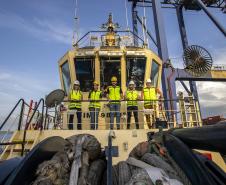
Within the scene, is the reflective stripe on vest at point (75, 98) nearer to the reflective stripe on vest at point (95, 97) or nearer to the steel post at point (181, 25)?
the reflective stripe on vest at point (95, 97)

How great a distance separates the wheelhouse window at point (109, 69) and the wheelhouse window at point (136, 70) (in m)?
0.34

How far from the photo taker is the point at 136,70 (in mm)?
8242

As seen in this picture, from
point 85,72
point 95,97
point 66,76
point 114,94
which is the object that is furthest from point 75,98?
point 66,76

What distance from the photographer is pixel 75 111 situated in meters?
6.42

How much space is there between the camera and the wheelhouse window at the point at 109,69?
320 inches

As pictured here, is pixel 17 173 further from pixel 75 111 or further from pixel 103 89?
pixel 103 89

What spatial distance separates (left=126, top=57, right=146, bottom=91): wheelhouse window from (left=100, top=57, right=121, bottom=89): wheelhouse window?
34 cm

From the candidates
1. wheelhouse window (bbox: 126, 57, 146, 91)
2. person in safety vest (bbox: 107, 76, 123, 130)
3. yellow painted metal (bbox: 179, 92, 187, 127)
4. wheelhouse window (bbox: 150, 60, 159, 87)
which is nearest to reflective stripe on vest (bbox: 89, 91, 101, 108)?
person in safety vest (bbox: 107, 76, 123, 130)

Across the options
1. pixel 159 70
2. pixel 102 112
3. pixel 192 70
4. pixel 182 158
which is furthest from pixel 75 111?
pixel 192 70

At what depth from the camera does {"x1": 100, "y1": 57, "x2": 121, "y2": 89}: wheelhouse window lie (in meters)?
8.12

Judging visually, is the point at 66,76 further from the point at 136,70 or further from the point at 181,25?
the point at 181,25

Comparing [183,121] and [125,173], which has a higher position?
[183,121]

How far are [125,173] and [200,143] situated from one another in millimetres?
715

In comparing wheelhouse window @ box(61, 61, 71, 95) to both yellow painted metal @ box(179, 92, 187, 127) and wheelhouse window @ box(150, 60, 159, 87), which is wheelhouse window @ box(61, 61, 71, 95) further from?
yellow painted metal @ box(179, 92, 187, 127)
